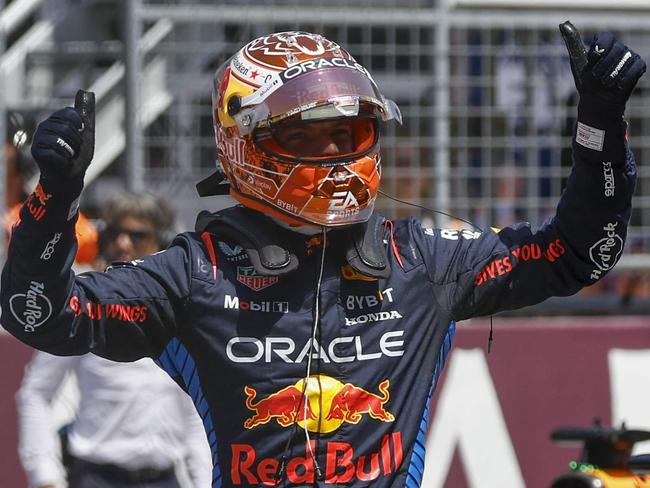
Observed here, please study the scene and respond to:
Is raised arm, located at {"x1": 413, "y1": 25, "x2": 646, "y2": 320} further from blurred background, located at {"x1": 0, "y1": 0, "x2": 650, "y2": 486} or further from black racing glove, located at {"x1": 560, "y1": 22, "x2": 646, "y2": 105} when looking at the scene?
blurred background, located at {"x1": 0, "y1": 0, "x2": 650, "y2": 486}

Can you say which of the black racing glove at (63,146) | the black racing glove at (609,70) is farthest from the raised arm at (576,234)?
the black racing glove at (63,146)

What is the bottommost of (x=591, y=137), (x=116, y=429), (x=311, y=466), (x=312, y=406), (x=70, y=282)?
(x=116, y=429)

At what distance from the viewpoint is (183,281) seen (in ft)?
10.1

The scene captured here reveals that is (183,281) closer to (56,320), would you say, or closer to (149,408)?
(56,320)

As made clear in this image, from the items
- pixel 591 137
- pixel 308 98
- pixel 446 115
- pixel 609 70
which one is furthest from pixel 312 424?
pixel 446 115

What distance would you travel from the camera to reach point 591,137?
9.97ft

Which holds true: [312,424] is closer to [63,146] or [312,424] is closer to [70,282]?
[70,282]

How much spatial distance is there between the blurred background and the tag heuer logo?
132 inches

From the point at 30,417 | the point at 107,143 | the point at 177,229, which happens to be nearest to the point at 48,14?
the point at 107,143

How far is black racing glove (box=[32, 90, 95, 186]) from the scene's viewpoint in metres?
2.79

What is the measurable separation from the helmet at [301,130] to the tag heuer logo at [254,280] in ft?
0.50

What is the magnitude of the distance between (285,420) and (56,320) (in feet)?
1.80

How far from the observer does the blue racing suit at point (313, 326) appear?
3.04m

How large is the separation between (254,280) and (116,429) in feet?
7.05
